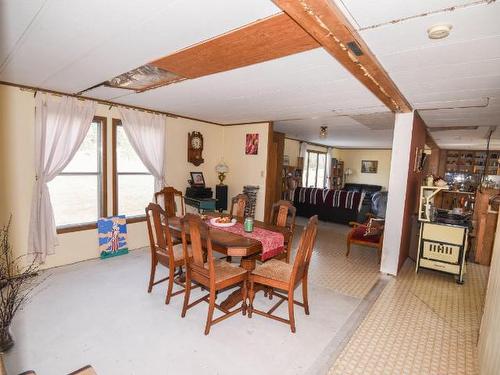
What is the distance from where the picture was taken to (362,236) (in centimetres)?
411

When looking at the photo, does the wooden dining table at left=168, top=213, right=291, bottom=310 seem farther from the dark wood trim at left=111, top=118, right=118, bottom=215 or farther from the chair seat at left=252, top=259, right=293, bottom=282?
the dark wood trim at left=111, top=118, right=118, bottom=215

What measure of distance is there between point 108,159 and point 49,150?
711 millimetres

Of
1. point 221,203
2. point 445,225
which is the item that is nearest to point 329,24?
point 445,225

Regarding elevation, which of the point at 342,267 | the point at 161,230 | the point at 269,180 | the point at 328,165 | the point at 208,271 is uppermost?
the point at 328,165

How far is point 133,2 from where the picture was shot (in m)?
1.38

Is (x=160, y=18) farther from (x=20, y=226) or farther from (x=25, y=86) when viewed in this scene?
(x=20, y=226)

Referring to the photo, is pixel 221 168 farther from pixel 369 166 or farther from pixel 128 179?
pixel 369 166

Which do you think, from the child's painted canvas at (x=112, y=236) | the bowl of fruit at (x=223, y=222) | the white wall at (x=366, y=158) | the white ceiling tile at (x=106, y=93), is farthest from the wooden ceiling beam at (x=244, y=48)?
the white wall at (x=366, y=158)

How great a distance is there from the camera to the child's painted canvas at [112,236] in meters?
3.76

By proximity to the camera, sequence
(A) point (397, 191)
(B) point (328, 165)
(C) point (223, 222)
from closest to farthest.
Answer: (C) point (223, 222) → (A) point (397, 191) → (B) point (328, 165)

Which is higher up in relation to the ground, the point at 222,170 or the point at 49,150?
the point at 49,150

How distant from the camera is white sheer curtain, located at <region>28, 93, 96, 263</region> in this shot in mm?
3148

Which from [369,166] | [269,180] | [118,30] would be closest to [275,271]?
[118,30]

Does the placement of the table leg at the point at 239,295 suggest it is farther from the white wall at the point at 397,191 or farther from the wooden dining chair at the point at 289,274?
the white wall at the point at 397,191
